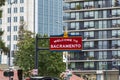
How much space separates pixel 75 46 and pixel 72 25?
7509cm

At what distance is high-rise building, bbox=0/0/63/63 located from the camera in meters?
141

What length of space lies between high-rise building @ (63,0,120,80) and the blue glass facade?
102 feet

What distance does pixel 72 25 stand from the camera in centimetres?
11806

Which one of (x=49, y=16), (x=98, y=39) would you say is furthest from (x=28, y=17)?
(x=98, y=39)

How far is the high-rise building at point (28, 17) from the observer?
141m

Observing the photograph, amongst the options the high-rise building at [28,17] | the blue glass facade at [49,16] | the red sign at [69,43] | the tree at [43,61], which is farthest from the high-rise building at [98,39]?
the red sign at [69,43]

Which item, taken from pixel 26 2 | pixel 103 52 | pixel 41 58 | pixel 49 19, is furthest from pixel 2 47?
pixel 49 19

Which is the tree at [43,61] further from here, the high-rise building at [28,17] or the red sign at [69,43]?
the high-rise building at [28,17]

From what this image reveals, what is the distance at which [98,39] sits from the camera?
374ft

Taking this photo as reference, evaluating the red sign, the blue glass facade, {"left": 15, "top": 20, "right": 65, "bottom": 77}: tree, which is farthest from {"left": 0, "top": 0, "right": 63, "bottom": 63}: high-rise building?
the red sign

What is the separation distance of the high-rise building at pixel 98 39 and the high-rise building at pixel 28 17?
21573 mm

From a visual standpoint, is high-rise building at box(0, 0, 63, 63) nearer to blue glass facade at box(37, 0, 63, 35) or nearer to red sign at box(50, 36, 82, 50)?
blue glass facade at box(37, 0, 63, 35)

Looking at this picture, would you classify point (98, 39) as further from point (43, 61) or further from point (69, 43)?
point (69, 43)

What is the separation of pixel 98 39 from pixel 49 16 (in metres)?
42.3
